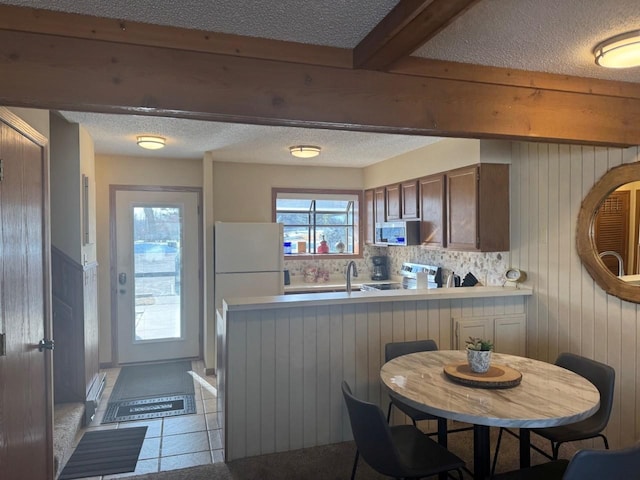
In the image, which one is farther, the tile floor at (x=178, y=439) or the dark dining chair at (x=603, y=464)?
the tile floor at (x=178, y=439)

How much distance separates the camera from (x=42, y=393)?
229 cm

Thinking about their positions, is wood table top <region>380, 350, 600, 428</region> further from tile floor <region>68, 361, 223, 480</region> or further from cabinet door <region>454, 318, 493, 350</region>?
tile floor <region>68, 361, 223, 480</region>

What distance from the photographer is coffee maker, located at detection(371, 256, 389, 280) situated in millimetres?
5633

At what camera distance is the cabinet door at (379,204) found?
5.12 m

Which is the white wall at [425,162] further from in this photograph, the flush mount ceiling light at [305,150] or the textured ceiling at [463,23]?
the textured ceiling at [463,23]

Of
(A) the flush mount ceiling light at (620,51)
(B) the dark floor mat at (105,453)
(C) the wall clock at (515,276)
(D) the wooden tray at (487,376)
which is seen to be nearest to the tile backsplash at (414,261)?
(C) the wall clock at (515,276)

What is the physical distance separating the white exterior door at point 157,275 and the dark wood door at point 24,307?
255 cm

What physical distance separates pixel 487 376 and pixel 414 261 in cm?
313

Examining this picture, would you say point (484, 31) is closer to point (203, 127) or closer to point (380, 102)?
point (380, 102)

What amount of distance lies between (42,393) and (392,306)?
7.13 feet

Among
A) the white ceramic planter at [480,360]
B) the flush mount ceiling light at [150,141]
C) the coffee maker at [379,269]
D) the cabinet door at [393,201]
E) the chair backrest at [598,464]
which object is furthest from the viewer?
the coffee maker at [379,269]

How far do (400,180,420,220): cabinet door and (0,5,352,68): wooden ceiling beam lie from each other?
8.46 feet

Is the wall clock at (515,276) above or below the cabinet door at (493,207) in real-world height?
below

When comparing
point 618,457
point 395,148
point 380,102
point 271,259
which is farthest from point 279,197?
point 618,457
